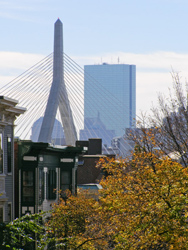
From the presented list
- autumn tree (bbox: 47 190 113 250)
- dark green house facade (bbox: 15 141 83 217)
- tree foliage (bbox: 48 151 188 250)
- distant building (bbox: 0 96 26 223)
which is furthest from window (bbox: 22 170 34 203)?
tree foliage (bbox: 48 151 188 250)

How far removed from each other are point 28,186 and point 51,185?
4.44 meters

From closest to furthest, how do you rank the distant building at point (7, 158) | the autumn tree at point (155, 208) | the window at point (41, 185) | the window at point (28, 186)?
the autumn tree at point (155, 208) < the distant building at point (7, 158) < the window at point (28, 186) < the window at point (41, 185)

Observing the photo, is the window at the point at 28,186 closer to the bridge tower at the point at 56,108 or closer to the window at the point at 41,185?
the window at the point at 41,185

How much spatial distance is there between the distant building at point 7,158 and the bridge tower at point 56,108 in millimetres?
39704

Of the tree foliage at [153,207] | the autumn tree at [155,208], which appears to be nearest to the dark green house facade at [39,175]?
the tree foliage at [153,207]

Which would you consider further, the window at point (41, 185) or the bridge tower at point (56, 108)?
the bridge tower at point (56, 108)

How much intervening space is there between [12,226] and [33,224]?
0.85m

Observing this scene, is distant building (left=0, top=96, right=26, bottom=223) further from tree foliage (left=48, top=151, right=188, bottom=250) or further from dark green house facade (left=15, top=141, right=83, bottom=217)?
tree foliage (left=48, top=151, right=188, bottom=250)

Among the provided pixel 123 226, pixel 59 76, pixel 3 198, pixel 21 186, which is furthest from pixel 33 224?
pixel 59 76

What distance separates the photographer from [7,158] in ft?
98.8

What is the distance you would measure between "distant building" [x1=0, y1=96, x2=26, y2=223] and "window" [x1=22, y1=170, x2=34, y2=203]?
304 centimetres

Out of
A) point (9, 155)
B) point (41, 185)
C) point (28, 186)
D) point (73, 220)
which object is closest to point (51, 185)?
point (41, 185)

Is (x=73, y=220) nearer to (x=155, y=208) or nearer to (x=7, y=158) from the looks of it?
(x=7, y=158)

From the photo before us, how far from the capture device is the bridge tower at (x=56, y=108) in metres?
73.1
